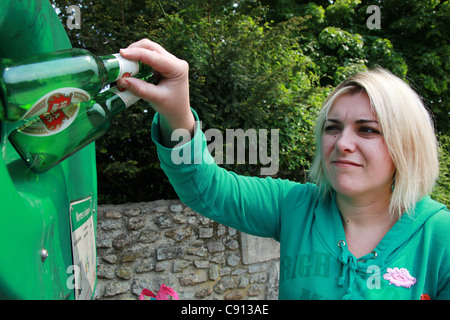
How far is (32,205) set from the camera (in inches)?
22.1

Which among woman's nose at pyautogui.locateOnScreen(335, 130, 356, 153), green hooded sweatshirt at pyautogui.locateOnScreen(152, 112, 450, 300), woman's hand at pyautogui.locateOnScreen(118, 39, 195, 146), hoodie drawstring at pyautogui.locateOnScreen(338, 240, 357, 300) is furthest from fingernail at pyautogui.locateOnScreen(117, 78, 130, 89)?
hoodie drawstring at pyautogui.locateOnScreen(338, 240, 357, 300)

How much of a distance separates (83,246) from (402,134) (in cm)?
97

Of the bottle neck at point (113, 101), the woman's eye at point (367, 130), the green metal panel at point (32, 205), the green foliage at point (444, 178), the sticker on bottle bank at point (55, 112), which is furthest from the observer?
the green foliage at point (444, 178)

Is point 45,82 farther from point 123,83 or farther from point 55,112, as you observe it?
point 123,83

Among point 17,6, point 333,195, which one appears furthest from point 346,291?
point 17,6

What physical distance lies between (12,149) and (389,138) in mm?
995

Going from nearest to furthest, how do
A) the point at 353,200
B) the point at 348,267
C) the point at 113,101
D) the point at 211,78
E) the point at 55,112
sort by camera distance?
the point at 55,112, the point at 113,101, the point at 348,267, the point at 353,200, the point at 211,78

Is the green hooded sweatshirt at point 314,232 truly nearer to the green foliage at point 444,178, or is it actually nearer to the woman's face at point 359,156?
the woman's face at point 359,156

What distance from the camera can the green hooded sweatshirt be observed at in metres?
0.98

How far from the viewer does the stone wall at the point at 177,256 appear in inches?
115

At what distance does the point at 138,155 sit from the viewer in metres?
3.39

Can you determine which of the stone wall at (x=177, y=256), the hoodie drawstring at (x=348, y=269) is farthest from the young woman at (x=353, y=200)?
the stone wall at (x=177, y=256)

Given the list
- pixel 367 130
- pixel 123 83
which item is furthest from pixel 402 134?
pixel 123 83

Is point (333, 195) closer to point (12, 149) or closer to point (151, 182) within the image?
point (12, 149)
